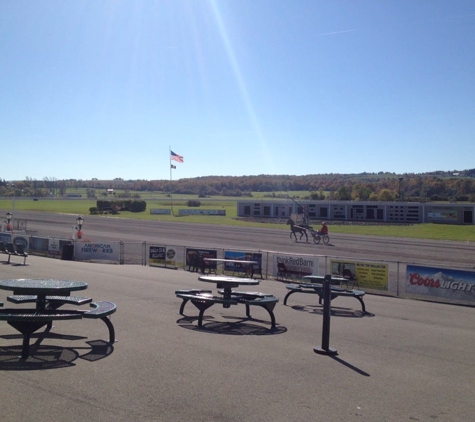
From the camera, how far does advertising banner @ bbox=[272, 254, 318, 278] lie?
67.2 ft

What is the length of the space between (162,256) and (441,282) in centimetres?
1230

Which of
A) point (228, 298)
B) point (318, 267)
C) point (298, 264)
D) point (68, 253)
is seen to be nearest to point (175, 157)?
point (68, 253)

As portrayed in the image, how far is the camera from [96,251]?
27.4 meters

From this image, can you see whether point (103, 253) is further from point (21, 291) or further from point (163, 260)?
point (21, 291)

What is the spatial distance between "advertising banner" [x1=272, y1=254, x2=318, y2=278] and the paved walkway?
7.33m

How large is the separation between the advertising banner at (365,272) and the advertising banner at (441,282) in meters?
0.85

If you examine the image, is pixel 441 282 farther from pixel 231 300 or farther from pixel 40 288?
pixel 40 288

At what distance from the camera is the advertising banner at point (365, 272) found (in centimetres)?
1827

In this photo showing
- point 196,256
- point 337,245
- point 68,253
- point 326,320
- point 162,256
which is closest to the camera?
point 326,320

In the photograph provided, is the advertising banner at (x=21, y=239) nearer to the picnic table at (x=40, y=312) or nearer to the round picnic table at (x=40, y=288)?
the picnic table at (x=40, y=312)

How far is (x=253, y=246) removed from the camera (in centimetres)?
3962

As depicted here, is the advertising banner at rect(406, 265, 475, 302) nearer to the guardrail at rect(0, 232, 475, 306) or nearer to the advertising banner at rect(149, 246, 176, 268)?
the guardrail at rect(0, 232, 475, 306)

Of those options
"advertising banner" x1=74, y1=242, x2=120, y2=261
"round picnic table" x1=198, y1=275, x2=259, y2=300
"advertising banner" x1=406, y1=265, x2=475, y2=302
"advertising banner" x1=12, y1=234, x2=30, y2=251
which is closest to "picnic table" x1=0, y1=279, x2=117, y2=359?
"round picnic table" x1=198, y1=275, x2=259, y2=300

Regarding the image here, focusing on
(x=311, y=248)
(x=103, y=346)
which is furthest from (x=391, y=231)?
(x=103, y=346)
